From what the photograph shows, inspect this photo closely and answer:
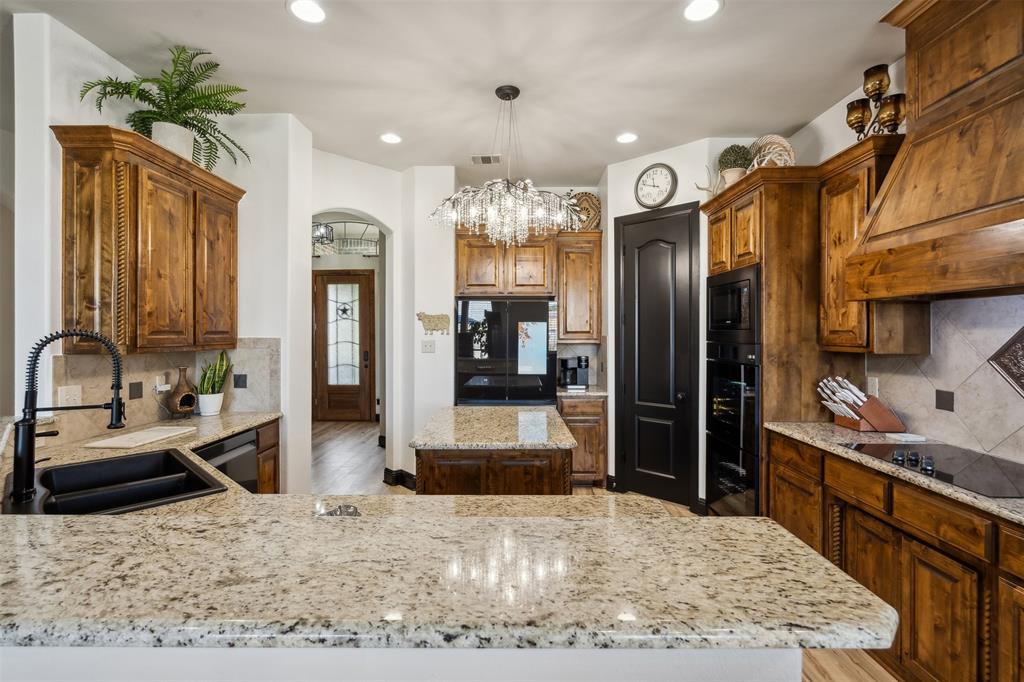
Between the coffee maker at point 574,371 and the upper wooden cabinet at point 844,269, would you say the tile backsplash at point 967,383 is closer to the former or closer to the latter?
the upper wooden cabinet at point 844,269

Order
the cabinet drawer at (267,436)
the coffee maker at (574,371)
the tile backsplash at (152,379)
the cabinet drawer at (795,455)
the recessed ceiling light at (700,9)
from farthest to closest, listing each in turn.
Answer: the coffee maker at (574,371), the cabinet drawer at (267,436), the cabinet drawer at (795,455), the tile backsplash at (152,379), the recessed ceiling light at (700,9)

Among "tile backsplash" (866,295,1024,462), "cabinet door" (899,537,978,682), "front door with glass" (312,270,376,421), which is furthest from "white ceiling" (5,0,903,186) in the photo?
"front door with glass" (312,270,376,421)

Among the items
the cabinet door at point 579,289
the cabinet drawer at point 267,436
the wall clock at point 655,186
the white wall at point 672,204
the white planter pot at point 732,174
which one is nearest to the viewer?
the cabinet drawer at point 267,436

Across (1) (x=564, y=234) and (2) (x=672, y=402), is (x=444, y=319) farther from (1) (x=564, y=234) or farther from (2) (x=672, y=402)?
(2) (x=672, y=402)

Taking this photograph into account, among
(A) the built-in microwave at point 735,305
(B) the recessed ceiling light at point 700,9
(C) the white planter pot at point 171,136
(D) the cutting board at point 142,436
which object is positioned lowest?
(D) the cutting board at point 142,436

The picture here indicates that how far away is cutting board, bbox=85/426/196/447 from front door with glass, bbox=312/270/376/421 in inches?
203

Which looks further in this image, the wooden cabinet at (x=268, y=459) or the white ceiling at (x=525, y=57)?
the wooden cabinet at (x=268, y=459)

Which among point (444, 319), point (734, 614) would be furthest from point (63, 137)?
point (734, 614)

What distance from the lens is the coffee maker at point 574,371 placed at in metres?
4.78

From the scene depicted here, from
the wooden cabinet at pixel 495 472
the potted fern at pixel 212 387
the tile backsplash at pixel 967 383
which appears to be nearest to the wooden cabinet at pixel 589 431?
the wooden cabinet at pixel 495 472

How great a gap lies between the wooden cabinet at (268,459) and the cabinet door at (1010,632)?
3379 millimetres

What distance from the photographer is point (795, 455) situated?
8.41 ft

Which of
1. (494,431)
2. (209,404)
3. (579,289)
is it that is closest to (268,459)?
(209,404)

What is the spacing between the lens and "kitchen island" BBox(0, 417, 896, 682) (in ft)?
1.87
